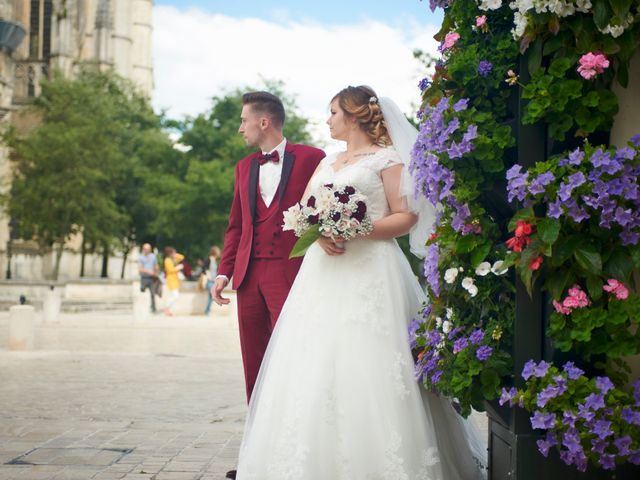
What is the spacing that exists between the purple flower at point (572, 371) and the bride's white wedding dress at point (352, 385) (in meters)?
1.16

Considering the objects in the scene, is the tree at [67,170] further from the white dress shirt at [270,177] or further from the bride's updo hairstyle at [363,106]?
the bride's updo hairstyle at [363,106]

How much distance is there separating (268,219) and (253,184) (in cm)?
27

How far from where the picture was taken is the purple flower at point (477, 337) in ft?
15.3

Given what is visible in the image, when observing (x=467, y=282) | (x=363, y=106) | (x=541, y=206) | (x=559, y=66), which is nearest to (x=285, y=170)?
(x=363, y=106)

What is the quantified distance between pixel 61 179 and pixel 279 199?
3646 cm

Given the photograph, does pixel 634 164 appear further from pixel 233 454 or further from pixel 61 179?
pixel 61 179

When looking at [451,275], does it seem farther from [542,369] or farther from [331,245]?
[331,245]

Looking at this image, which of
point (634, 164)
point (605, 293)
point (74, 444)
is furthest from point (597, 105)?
point (74, 444)

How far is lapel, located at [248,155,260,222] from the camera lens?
20.9 feet

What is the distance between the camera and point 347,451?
514 centimetres

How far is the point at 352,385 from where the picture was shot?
209 inches

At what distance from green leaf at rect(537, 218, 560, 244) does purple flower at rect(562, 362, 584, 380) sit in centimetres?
53

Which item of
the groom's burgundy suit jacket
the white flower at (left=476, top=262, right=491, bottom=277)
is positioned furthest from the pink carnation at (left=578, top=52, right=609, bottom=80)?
the groom's burgundy suit jacket

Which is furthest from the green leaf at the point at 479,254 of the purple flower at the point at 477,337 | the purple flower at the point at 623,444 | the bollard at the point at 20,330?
the bollard at the point at 20,330
